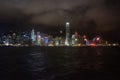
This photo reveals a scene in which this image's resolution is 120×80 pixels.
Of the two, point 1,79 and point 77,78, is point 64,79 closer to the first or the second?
point 77,78

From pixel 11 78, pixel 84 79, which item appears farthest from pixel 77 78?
pixel 11 78

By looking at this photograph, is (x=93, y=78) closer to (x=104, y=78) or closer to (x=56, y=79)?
(x=104, y=78)

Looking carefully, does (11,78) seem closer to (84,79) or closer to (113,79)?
(84,79)

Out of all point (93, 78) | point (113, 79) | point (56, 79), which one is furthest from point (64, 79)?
point (113, 79)

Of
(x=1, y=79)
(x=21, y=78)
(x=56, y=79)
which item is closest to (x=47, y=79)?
(x=56, y=79)

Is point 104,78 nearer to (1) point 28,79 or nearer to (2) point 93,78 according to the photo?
(2) point 93,78

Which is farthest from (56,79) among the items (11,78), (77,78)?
(11,78)
